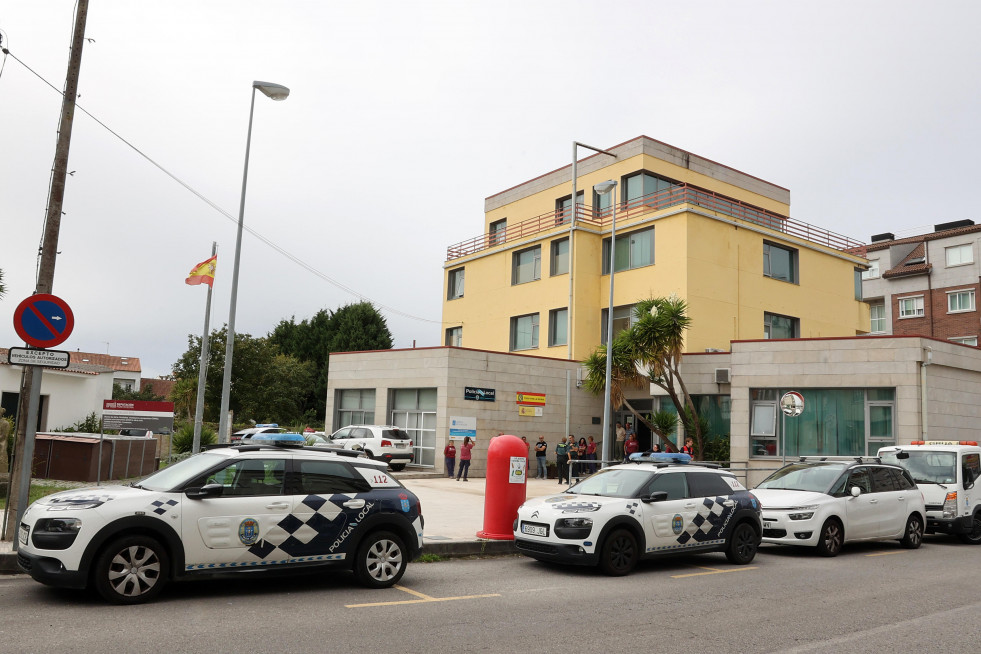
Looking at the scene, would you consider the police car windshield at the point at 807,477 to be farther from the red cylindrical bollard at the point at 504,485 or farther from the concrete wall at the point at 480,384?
the concrete wall at the point at 480,384

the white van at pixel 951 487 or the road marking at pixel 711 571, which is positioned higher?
the white van at pixel 951 487

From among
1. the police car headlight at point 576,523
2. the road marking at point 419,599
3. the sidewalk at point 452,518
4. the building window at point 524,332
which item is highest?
the building window at point 524,332

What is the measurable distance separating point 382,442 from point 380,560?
19181mm

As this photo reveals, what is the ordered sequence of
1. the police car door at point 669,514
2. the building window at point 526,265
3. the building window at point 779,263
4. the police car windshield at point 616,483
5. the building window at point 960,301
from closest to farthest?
the police car door at point 669,514
the police car windshield at point 616,483
the building window at point 779,263
the building window at point 526,265
the building window at point 960,301

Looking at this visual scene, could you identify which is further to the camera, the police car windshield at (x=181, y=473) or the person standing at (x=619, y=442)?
the person standing at (x=619, y=442)

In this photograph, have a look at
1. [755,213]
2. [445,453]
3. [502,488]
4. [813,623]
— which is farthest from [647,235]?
[813,623]

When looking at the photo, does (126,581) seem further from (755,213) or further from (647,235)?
(755,213)

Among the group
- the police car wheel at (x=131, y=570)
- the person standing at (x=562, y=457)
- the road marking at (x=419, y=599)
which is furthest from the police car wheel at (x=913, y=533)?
the police car wheel at (x=131, y=570)

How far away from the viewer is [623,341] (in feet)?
84.2

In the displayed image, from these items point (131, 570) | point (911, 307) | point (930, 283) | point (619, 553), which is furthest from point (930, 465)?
point (911, 307)

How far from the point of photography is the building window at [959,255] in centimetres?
5081

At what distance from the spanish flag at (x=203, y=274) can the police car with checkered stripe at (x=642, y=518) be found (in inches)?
680

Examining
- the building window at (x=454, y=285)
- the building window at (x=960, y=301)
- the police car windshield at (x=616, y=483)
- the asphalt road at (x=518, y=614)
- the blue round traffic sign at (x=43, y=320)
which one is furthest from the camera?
the building window at (x=960, y=301)

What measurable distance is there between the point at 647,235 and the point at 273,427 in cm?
1758
